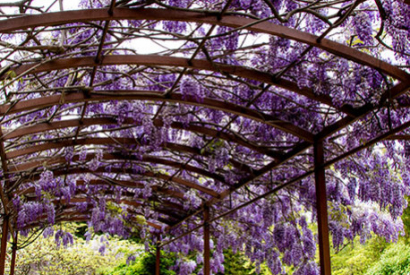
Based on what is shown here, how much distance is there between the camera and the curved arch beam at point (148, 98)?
4281 millimetres

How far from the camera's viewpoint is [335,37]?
4.70m

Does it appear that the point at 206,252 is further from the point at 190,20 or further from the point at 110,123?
the point at 190,20

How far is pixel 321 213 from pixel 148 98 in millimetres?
1997

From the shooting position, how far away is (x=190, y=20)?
317 cm

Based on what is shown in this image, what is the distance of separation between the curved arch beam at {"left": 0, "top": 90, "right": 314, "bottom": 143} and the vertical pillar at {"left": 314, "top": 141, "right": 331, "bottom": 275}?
0.68 feet

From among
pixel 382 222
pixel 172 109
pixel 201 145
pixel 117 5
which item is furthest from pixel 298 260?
pixel 117 5

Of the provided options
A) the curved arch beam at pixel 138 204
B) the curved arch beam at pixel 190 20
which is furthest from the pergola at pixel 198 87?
the curved arch beam at pixel 138 204

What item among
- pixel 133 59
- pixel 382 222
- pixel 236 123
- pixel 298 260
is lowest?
pixel 298 260

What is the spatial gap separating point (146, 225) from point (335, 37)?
8.10 m

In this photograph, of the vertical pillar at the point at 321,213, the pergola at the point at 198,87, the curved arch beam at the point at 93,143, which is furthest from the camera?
the curved arch beam at the point at 93,143

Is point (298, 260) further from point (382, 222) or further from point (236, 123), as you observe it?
point (236, 123)

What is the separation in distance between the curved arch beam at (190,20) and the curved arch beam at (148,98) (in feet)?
4.12

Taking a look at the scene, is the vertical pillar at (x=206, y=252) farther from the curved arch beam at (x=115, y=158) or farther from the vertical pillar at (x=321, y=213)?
the vertical pillar at (x=321, y=213)

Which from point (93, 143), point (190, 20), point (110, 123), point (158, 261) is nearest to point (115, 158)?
point (93, 143)
